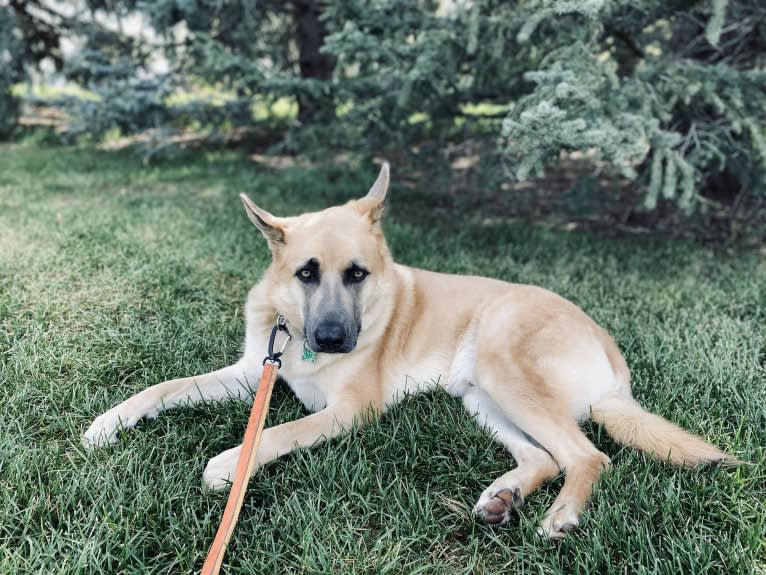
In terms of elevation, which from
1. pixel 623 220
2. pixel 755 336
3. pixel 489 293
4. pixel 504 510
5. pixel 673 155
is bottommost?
pixel 623 220

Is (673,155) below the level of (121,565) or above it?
above

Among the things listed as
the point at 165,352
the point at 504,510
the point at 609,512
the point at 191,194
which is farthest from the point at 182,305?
the point at 191,194

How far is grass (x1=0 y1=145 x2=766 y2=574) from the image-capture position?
2.04 m

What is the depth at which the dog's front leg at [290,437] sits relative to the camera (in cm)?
235

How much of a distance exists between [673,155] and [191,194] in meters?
5.65

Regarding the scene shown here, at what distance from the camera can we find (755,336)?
3730mm

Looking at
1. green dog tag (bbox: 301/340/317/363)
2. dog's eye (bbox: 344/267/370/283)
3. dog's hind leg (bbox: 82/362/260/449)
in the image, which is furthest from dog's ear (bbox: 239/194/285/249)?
dog's hind leg (bbox: 82/362/260/449)

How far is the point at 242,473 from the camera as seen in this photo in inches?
82.5

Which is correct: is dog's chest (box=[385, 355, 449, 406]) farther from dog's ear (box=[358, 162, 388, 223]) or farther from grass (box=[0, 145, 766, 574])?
dog's ear (box=[358, 162, 388, 223])

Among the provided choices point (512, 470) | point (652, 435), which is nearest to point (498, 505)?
point (512, 470)

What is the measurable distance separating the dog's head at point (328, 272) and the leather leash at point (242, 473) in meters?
0.31

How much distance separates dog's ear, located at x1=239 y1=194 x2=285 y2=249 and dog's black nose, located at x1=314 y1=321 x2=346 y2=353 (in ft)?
2.03

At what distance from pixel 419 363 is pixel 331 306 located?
0.76m

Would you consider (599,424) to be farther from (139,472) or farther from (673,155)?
(673,155)
